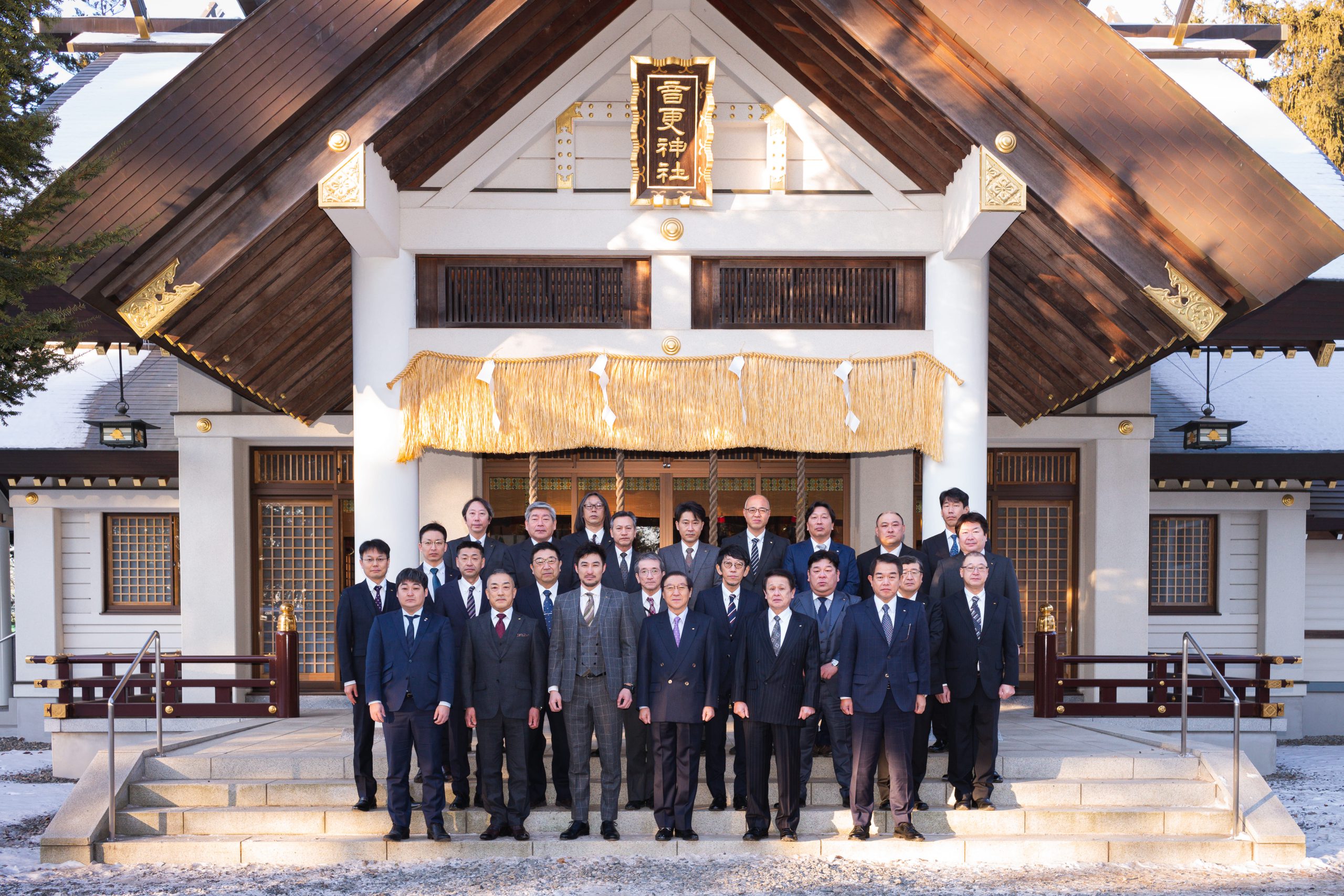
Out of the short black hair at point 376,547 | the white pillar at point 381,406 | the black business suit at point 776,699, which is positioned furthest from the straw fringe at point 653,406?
the black business suit at point 776,699

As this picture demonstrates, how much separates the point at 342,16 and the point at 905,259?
4.11 metres

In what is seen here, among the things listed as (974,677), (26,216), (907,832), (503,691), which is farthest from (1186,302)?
(26,216)

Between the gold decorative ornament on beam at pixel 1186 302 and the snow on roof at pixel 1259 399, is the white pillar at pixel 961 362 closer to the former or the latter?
the gold decorative ornament on beam at pixel 1186 302

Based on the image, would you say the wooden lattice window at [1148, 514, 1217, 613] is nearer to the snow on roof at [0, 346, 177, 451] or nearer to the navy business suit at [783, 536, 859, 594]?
the navy business suit at [783, 536, 859, 594]

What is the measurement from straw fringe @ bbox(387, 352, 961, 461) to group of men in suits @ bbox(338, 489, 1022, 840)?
0.95m

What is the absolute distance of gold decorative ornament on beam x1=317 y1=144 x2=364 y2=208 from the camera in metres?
6.83

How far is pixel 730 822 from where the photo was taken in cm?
677

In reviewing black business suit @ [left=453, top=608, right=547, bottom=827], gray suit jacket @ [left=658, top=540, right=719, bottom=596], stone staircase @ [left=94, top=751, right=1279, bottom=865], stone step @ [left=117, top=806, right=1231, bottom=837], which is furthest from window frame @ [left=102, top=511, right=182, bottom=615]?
gray suit jacket @ [left=658, top=540, right=719, bottom=596]

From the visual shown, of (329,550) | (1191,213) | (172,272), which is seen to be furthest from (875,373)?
(329,550)

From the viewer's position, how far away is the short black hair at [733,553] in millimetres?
6809

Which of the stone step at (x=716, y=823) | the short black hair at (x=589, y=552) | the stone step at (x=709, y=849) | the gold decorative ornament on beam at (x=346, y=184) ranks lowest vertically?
the stone step at (x=709, y=849)

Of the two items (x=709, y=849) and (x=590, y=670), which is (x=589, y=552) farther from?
(x=709, y=849)

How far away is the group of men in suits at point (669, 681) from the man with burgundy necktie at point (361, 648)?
0.01 metres

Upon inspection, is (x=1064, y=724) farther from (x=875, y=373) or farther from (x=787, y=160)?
(x=787, y=160)
